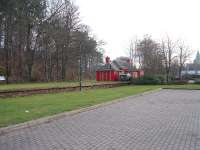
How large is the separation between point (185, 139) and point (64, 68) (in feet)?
172

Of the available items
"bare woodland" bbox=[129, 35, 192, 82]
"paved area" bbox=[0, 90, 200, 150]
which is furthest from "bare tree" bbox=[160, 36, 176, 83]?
"paved area" bbox=[0, 90, 200, 150]

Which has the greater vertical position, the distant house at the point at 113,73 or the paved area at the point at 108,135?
the distant house at the point at 113,73

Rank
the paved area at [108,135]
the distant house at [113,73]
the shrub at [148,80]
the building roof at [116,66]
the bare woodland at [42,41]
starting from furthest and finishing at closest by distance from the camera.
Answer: the building roof at [116,66], the distant house at [113,73], the shrub at [148,80], the bare woodland at [42,41], the paved area at [108,135]

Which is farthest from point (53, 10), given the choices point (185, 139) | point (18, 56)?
point (185, 139)

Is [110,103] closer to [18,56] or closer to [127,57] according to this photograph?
[18,56]

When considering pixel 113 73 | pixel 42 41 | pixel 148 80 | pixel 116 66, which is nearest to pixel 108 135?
pixel 42 41

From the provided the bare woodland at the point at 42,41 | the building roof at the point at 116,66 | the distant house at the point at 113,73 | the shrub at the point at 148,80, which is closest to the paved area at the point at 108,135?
the bare woodland at the point at 42,41

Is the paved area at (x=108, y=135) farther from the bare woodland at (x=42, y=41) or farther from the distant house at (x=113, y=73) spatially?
the distant house at (x=113, y=73)

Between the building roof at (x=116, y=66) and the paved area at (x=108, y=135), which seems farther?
the building roof at (x=116, y=66)

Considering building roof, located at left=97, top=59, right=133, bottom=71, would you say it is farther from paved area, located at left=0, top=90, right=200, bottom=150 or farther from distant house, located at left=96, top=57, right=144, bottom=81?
paved area, located at left=0, top=90, right=200, bottom=150

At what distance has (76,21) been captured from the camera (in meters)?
58.9

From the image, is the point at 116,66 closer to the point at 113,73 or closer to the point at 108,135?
the point at 113,73

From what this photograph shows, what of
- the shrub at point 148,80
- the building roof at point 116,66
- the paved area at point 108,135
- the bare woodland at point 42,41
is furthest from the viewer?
the building roof at point 116,66

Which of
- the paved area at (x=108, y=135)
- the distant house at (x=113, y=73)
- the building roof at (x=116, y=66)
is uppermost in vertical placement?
the building roof at (x=116, y=66)
